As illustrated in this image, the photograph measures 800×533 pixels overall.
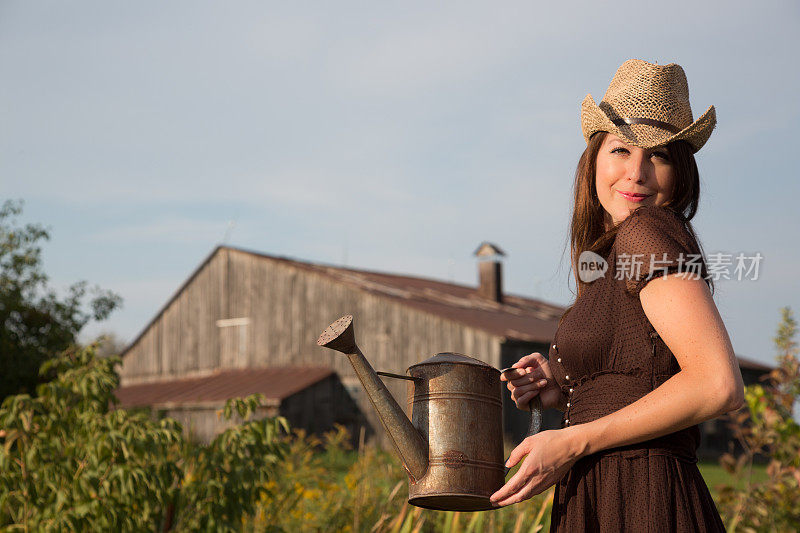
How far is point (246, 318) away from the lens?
79.4 feet

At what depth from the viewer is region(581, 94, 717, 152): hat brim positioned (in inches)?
81.6

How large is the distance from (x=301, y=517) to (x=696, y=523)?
14.8 feet

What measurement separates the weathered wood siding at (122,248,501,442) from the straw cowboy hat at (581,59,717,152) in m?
16.6

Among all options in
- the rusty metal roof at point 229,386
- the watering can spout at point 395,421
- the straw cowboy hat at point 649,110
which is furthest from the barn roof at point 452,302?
the watering can spout at point 395,421

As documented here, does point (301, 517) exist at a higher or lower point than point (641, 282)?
lower

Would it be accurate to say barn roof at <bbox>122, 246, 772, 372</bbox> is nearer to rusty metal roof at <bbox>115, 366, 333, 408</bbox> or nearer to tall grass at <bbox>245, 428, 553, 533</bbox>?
rusty metal roof at <bbox>115, 366, 333, 408</bbox>

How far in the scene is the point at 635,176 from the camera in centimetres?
209

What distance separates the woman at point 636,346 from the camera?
1.79m

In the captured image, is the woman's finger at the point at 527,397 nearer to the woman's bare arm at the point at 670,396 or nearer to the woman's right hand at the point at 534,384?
the woman's right hand at the point at 534,384

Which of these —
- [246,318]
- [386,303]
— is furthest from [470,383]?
[246,318]

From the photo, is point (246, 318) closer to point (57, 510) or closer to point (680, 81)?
point (57, 510)

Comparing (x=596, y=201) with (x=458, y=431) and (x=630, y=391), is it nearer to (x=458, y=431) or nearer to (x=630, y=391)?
(x=630, y=391)

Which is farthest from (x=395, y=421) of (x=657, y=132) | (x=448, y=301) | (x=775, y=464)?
(x=448, y=301)

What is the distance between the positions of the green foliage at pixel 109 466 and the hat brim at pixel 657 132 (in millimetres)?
3024
